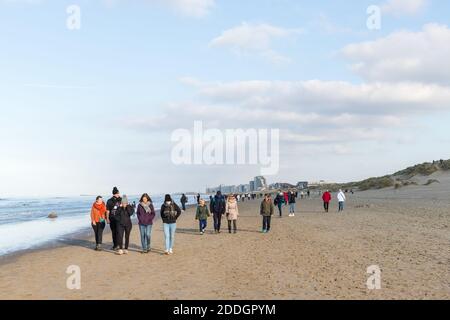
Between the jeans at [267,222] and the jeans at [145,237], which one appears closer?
the jeans at [145,237]

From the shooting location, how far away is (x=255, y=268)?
11453mm

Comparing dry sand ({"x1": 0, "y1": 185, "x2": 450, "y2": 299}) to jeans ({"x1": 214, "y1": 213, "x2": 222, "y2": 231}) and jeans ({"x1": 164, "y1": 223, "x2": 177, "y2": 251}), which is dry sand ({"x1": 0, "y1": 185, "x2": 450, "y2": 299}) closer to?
jeans ({"x1": 164, "y1": 223, "x2": 177, "y2": 251})

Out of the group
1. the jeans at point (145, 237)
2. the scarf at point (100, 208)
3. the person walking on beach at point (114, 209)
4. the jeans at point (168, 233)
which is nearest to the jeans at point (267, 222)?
the jeans at point (168, 233)

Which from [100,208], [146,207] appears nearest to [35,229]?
[100,208]

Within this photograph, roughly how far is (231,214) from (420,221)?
9.82 m

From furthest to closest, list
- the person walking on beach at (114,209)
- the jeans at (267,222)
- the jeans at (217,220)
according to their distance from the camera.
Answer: the jeans at (217,220) < the jeans at (267,222) < the person walking on beach at (114,209)

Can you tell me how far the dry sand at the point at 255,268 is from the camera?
8820 mm

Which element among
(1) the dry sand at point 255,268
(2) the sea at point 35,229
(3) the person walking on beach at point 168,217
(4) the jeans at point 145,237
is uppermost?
(3) the person walking on beach at point 168,217

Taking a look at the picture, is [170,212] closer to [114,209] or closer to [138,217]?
[138,217]

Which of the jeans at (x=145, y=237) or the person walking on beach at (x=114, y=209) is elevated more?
the person walking on beach at (x=114, y=209)

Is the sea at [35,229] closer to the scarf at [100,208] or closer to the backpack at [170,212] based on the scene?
the scarf at [100,208]

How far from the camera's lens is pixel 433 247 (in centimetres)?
1351
